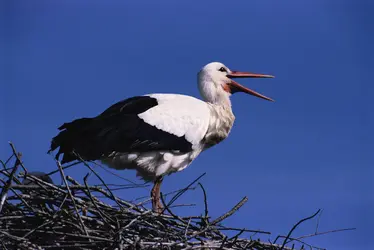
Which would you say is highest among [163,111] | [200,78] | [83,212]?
[200,78]

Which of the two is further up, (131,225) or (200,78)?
(200,78)

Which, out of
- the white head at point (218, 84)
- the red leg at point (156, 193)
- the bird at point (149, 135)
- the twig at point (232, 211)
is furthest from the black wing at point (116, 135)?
the twig at point (232, 211)

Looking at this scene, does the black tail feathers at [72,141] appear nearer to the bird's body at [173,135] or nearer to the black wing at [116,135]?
the black wing at [116,135]

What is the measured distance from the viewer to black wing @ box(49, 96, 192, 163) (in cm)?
A: 593

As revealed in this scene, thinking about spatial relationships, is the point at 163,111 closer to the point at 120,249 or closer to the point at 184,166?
the point at 184,166

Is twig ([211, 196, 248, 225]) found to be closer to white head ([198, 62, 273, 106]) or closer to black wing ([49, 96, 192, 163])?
black wing ([49, 96, 192, 163])

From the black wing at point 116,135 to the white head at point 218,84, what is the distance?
2.81 feet

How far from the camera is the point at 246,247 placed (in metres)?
4.77

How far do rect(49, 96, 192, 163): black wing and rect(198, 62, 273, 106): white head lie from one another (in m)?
0.86

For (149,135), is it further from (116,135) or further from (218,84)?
(218,84)

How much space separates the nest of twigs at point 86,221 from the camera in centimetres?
440

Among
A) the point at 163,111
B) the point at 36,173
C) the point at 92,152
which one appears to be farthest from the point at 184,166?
the point at 36,173

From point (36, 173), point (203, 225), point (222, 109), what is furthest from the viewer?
point (222, 109)

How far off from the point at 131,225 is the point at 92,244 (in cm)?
26
